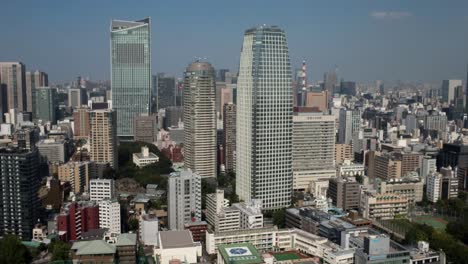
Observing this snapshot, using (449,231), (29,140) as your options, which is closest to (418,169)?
(449,231)

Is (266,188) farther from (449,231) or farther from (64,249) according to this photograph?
(64,249)

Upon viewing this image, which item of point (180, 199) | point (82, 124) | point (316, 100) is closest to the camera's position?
point (180, 199)

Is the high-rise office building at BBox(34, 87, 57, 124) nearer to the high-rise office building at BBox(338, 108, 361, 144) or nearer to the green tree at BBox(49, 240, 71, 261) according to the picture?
the high-rise office building at BBox(338, 108, 361, 144)

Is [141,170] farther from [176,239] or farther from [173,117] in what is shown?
[173,117]

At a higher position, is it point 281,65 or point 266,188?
point 281,65

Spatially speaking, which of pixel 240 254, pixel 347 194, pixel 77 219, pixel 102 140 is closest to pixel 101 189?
pixel 77 219
